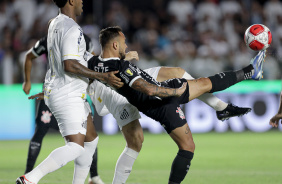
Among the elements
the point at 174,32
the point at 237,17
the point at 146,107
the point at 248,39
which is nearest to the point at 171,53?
the point at 174,32

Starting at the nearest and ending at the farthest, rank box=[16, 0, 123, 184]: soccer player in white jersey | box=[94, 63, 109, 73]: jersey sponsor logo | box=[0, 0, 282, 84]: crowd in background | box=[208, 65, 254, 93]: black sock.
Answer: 1. box=[16, 0, 123, 184]: soccer player in white jersey
2. box=[94, 63, 109, 73]: jersey sponsor logo
3. box=[208, 65, 254, 93]: black sock
4. box=[0, 0, 282, 84]: crowd in background

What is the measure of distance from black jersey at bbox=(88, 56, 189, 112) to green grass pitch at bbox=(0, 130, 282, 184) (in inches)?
63.2

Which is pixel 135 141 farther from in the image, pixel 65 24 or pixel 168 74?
pixel 65 24

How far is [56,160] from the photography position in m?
5.26

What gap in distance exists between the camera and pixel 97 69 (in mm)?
5578

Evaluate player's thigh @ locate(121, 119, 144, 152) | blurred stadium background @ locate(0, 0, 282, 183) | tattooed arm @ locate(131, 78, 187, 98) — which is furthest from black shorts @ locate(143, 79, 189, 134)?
blurred stadium background @ locate(0, 0, 282, 183)

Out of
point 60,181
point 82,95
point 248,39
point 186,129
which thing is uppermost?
point 248,39

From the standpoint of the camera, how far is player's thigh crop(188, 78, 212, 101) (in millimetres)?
5957

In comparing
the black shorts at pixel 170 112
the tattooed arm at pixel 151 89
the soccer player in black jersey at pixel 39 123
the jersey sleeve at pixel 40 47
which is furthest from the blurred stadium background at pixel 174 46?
the tattooed arm at pixel 151 89

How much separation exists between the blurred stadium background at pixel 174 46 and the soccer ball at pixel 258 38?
4938 mm

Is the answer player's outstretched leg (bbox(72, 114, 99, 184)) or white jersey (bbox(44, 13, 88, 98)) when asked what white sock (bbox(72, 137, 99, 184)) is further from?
white jersey (bbox(44, 13, 88, 98))

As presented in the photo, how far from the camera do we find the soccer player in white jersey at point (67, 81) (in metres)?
5.32

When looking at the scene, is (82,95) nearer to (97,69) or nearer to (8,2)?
(97,69)

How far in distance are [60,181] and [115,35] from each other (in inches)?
93.3
